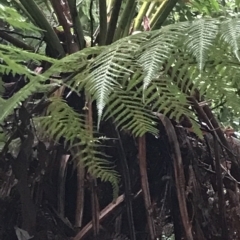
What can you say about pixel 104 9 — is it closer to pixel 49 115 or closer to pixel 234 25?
pixel 49 115

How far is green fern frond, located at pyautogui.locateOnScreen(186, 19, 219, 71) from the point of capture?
495 mm

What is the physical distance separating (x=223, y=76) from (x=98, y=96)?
6.5 inches

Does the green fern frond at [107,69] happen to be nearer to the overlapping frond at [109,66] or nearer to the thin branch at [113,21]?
the overlapping frond at [109,66]

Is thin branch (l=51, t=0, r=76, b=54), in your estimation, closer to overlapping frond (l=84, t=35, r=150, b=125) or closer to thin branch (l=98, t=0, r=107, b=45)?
thin branch (l=98, t=0, r=107, b=45)

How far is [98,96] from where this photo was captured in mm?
512

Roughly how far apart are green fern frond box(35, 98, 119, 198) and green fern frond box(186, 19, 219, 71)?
20 cm

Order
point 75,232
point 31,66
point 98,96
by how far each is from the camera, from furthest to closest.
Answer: point 31,66 → point 75,232 → point 98,96

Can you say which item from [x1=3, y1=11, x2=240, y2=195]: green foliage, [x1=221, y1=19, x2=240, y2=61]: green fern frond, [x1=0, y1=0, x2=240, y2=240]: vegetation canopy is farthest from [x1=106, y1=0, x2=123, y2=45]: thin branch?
[x1=221, y1=19, x2=240, y2=61]: green fern frond

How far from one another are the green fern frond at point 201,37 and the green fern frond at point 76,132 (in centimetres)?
20

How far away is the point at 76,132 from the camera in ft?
2.18

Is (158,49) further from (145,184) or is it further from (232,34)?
(145,184)

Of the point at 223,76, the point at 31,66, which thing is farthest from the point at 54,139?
the point at 223,76

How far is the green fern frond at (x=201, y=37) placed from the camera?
0.50m

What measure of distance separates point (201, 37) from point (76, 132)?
0.23 meters
